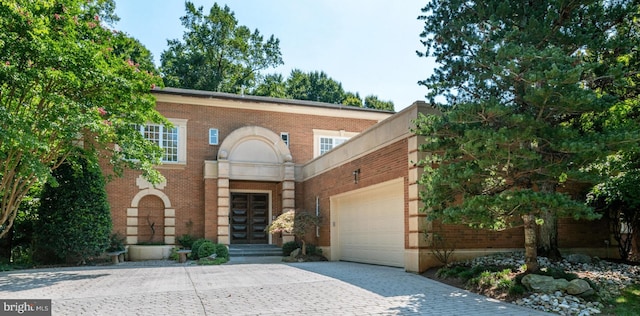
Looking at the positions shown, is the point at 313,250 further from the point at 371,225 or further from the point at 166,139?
the point at 166,139

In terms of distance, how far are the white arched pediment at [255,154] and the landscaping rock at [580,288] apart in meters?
14.4

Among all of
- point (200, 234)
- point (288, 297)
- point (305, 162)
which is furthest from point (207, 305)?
point (305, 162)

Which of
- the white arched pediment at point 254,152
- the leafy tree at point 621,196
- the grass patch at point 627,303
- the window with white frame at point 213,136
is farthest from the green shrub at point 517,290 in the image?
the window with white frame at point 213,136

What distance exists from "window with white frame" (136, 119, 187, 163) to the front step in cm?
444

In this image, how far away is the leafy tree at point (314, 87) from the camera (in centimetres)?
4309

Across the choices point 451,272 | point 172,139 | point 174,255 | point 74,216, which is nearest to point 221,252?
point 174,255

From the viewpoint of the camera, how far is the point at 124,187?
20094 millimetres

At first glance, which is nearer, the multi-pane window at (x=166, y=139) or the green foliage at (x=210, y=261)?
the green foliage at (x=210, y=261)

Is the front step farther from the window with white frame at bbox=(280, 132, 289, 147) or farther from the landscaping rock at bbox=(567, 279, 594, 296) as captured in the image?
the landscaping rock at bbox=(567, 279, 594, 296)

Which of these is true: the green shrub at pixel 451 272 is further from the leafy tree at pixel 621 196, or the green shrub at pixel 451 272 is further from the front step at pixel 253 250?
the front step at pixel 253 250

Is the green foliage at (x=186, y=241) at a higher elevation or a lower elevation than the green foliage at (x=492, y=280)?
lower

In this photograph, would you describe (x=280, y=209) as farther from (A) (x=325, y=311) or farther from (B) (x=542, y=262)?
(A) (x=325, y=311)

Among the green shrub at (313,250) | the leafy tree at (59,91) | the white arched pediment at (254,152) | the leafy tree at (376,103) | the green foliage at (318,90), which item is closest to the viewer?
the leafy tree at (59,91)

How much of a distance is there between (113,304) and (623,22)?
36.4ft
